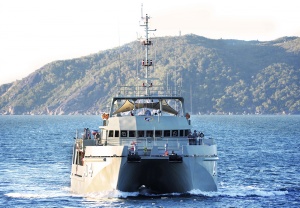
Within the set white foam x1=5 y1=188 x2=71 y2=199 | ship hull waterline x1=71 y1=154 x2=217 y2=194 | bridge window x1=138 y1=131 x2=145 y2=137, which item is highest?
bridge window x1=138 y1=131 x2=145 y2=137

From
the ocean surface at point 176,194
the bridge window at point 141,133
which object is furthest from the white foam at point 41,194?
the bridge window at point 141,133

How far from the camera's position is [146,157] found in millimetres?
53500

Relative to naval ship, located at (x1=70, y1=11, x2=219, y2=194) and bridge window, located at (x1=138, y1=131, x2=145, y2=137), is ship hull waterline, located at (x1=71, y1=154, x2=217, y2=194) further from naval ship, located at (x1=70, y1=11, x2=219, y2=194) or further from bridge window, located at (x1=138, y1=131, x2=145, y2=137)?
bridge window, located at (x1=138, y1=131, x2=145, y2=137)

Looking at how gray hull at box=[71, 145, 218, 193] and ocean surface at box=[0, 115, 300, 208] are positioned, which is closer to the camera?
gray hull at box=[71, 145, 218, 193]

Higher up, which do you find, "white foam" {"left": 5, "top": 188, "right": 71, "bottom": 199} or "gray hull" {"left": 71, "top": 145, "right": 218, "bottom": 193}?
"gray hull" {"left": 71, "top": 145, "right": 218, "bottom": 193}

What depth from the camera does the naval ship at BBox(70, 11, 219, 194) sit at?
53.5 metres

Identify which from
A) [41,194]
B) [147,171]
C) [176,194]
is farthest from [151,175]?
[41,194]

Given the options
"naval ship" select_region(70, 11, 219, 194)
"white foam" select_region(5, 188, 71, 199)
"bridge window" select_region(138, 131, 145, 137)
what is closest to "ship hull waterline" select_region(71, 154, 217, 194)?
"naval ship" select_region(70, 11, 219, 194)

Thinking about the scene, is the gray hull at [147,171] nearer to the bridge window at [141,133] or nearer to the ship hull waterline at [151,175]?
the ship hull waterline at [151,175]

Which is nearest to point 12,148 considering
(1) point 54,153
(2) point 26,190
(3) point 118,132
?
(1) point 54,153

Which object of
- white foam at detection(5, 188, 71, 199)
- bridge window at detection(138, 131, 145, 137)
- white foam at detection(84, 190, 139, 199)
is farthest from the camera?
white foam at detection(5, 188, 71, 199)

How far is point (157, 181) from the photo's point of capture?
55.2 meters

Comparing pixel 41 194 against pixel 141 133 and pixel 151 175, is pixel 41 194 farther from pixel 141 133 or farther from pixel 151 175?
pixel 151 175

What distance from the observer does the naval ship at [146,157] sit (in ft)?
176
